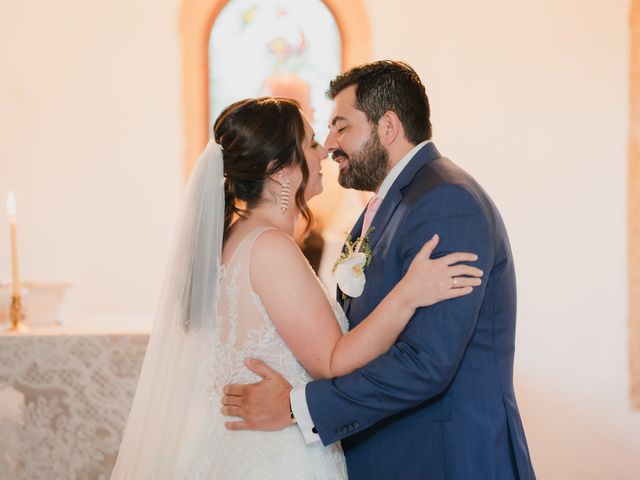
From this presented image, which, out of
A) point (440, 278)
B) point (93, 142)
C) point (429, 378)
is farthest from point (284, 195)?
point (93, 142)

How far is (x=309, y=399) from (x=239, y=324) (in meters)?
0.34

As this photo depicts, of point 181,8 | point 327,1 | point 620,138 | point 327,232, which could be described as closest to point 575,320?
point 620,138

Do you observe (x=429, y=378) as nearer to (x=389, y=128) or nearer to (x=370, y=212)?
(x=370, y=212)

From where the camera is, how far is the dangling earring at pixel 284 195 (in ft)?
7.84

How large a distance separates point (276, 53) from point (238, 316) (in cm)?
378

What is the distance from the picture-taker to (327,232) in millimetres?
5184

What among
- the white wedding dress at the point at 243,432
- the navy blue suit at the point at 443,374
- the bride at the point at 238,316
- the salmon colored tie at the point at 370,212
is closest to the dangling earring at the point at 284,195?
the bride at the point at 238,316

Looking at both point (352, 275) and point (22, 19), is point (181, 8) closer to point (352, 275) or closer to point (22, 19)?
point (22, 19)

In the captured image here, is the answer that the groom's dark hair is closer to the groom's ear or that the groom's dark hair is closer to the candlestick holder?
the groom's ear

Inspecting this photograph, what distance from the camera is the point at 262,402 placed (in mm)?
2178

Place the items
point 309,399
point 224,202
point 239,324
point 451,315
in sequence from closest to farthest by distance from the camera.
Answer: point 451,315 → point 309,399 → point 239,324 → point 224,202

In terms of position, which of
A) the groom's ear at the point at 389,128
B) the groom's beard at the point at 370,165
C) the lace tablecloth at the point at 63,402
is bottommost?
the lace tablecloth at the point at 63,402

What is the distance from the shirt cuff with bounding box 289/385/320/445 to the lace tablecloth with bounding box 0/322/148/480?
4.69 ft

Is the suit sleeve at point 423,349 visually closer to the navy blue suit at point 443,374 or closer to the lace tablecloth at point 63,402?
the navy blue suit at point 443,374
